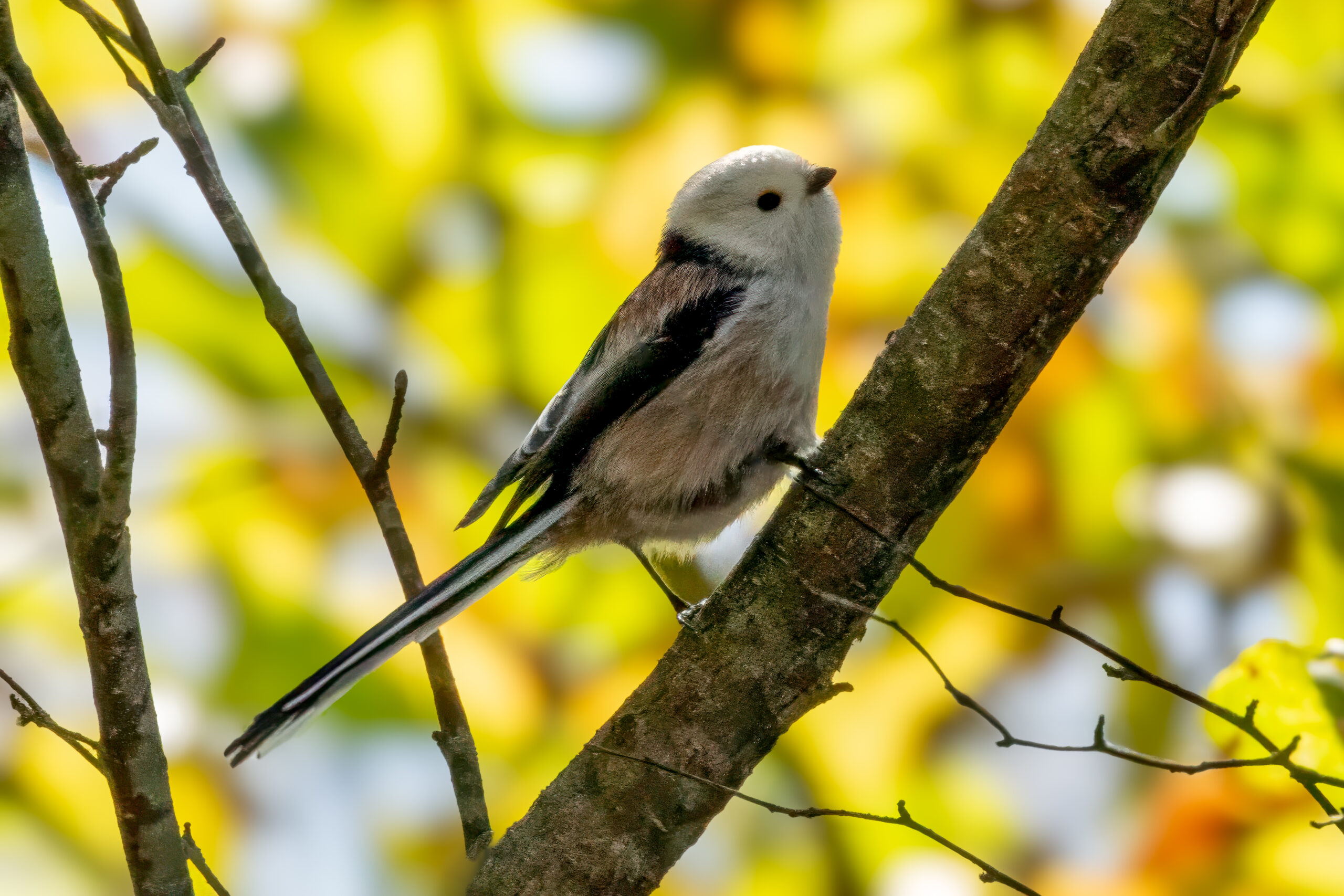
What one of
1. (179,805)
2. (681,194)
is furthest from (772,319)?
(179,805)

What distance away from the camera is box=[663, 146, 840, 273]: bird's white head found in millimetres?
1562

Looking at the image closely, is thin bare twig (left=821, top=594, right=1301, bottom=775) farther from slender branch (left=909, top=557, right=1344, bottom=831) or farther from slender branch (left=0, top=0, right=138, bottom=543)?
Answer: slender branch (left=0, top=0, right=138, bottom=543)

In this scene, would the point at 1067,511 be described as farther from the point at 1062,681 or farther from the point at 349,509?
the point at 349,509

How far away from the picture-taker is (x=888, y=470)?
1.10 m

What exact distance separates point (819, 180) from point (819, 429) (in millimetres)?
1039

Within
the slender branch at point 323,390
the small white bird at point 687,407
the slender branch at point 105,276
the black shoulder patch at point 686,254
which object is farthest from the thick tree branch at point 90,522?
the black shoulder patch at point 686,254

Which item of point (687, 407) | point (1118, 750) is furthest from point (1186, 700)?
A: point (687, 407)

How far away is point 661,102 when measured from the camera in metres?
2.68

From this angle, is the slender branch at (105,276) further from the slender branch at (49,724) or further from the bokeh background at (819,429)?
the bokeh background at (819,429)

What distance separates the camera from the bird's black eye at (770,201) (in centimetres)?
160

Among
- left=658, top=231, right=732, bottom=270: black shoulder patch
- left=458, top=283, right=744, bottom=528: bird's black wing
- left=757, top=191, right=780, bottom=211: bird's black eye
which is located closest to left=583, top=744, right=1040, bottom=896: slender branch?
left=458, top=283, right=744, bottom=528: bird's black wing

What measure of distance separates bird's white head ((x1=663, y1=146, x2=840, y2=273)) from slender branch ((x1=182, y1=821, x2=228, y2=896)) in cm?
99

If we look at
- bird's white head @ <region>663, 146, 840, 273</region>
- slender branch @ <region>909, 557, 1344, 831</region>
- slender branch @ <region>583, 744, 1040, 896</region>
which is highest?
bird's white head @ <region>663, 146, 840, 273</region>

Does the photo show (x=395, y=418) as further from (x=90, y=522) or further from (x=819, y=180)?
(x=819, y=180)
